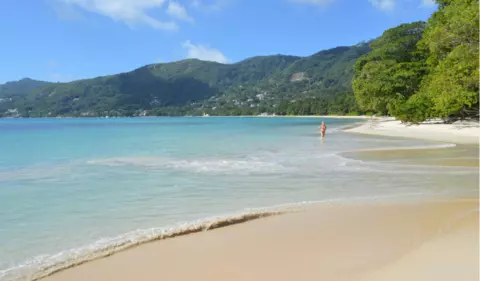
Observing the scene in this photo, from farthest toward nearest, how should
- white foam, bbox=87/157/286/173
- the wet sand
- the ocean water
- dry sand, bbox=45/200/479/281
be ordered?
the wet sand, white foam, bbox=87/157/286/173, the ocean water, dry sand, bbox=45/200/479/281

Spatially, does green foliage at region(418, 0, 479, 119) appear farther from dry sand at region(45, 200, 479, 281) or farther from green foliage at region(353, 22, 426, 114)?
dry sand at region(45, 200, 479, 281)

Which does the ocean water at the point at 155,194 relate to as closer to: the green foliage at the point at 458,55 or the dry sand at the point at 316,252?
the dry sand at the point at 316,252

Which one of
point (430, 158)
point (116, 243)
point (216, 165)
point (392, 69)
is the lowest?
point (430, 158)

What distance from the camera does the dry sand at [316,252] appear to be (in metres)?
4.84

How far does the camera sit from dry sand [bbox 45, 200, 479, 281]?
4.84 meters

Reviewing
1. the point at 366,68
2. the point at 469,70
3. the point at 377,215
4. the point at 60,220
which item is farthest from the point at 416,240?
the point at 366,68

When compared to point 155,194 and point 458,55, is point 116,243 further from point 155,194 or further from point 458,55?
point 458,55

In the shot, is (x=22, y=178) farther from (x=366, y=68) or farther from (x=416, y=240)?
Answer: (x=366, y=68)

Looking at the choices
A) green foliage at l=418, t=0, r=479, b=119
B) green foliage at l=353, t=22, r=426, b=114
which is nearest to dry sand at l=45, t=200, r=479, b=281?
green foliage at l=418, t=0, r=479, b=119

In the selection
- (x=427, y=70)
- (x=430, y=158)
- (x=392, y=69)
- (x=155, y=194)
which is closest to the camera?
(x=155, y=194)

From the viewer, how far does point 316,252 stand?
562 cm

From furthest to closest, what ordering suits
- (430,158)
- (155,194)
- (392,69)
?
(392,69) < (430,158) < (155,194)

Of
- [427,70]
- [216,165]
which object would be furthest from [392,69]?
[216,165]

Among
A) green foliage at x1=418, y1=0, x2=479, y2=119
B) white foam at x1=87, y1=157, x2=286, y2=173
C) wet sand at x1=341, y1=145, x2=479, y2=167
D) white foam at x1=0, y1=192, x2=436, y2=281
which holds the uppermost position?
green foliage at x1=418, y1=0, x2=479, y2=119
